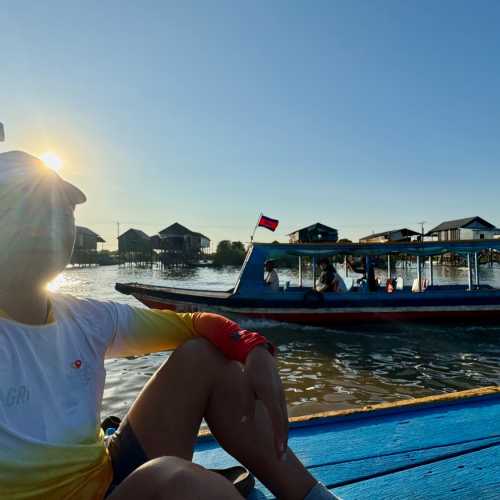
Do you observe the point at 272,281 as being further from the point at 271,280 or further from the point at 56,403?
the point at 56,403

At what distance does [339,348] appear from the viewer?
9.34 m

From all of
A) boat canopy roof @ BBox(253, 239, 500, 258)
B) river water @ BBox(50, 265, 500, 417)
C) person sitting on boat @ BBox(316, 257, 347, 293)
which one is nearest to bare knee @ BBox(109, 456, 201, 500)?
river water @ BBox(50, 265, 500, 417)

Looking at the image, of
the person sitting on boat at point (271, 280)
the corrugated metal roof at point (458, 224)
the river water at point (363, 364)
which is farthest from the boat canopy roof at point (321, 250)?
the corrugated metal roof at point (458, 224)

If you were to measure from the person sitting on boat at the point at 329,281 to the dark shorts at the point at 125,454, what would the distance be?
10.4 m

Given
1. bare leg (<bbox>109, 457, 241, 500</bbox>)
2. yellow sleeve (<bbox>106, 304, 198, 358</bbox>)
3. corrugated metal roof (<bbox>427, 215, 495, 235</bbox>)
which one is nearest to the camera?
bare leg (<bbox>109, 457, 241, 500</bbox>)

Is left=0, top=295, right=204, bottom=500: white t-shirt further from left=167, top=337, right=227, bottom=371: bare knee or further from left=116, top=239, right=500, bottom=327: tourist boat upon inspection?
left=116, top=239, right=500, bottom=327: tourist boat

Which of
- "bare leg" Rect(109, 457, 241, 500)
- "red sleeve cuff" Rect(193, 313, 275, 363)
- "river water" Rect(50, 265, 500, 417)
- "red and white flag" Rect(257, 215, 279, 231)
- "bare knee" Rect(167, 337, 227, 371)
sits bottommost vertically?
"river water" Rect(50, 265, 500, 417)

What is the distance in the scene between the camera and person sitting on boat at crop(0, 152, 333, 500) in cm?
107

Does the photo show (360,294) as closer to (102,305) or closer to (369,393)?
(369,393)

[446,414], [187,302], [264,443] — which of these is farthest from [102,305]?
[187,302]

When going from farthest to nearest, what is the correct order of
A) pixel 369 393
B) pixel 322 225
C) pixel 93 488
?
pixel 322 225, pixel 369 393, pixel 93 488

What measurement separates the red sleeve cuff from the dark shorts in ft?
1.36

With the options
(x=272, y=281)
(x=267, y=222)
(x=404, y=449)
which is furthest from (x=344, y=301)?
(x=404, y=449)

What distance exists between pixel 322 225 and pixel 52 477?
49.7 meters
